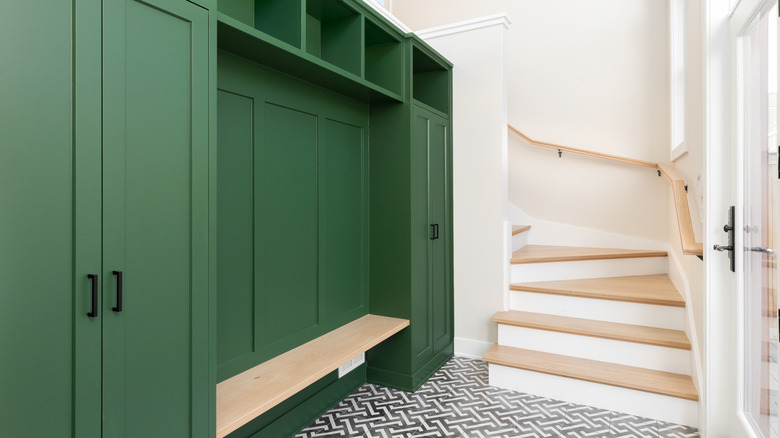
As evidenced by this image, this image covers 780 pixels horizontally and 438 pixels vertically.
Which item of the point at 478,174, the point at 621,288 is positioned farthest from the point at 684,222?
the point at 478,174

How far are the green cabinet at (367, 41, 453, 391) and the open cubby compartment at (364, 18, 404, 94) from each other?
0.08 m

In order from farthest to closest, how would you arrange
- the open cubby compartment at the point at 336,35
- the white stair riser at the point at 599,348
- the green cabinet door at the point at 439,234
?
the green cabinet door at the point at 439,234 < the white stair riser at the point at 599,348 < the open cubby compartment at the point at 336,35

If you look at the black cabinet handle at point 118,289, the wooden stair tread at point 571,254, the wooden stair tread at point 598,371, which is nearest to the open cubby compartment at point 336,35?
the black cabinet handle at point 118,289

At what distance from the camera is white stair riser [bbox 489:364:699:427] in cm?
222

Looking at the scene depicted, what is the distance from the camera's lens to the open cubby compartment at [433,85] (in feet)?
10.7

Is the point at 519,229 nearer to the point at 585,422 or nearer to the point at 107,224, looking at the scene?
the point at 585,422

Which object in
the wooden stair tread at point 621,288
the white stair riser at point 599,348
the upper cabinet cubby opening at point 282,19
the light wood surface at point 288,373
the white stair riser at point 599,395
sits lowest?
the white stair riser at point 599,395

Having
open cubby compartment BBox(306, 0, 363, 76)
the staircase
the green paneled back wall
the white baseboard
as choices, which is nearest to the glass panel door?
the staircase

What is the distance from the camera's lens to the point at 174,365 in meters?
1.30

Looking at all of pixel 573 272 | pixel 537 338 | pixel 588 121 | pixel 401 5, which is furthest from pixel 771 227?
pixel 401 5

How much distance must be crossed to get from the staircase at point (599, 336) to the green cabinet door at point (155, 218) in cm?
195

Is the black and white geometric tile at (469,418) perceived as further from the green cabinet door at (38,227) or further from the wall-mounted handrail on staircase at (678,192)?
the green cabinet door at (38,227)

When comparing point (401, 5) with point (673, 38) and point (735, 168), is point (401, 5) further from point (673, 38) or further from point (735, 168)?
point (735, 168)

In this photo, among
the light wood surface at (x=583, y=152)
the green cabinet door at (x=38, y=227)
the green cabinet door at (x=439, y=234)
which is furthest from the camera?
the light wood surface at (x=583, y=152)
